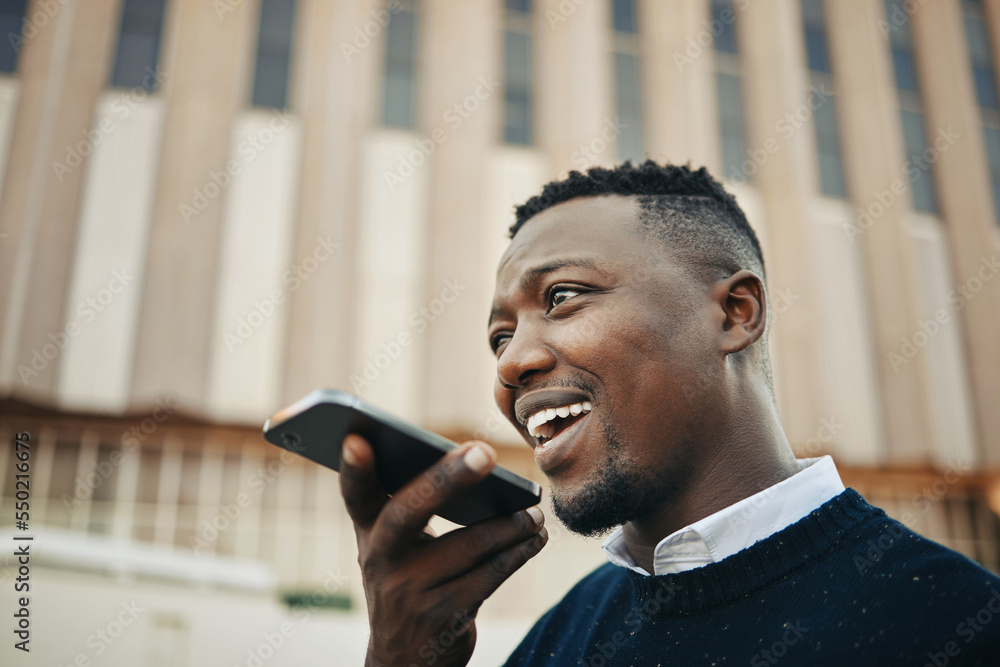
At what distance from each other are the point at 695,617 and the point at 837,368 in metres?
9.17

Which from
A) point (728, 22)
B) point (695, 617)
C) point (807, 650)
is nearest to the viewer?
point (807, 650)

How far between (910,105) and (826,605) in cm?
1201

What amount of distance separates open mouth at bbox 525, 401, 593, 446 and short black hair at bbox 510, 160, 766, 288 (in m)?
0.38

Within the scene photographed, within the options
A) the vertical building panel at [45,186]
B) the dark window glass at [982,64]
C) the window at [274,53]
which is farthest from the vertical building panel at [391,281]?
the dark window glass at [982,64]

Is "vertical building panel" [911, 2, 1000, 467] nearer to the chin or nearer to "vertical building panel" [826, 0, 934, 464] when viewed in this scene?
"vertical building panel" [826, 0, 934, 464]

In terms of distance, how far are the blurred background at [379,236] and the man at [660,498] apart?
4.08 meters

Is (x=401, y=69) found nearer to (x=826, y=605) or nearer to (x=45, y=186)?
(x=45, y=186)

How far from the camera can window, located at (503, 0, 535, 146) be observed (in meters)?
9.52

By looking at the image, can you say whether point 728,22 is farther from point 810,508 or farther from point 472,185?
point 810,508

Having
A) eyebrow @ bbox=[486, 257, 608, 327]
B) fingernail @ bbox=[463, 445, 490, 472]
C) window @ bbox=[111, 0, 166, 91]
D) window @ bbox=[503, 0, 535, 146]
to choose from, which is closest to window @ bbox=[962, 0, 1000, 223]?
window @ bbox=[503, 0, 535, 146]

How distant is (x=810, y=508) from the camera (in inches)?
53.8

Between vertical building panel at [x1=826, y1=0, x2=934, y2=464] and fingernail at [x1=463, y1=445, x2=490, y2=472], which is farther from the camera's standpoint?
vertical building panel at [x1=826, y1=0, x2=934, y2=464]

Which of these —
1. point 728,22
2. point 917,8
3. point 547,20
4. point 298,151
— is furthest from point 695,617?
point 917,8

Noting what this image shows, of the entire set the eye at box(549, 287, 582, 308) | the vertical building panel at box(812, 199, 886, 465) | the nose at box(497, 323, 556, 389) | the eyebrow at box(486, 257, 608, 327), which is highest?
the vertical building panel at box(812, 199, 886, 465)
